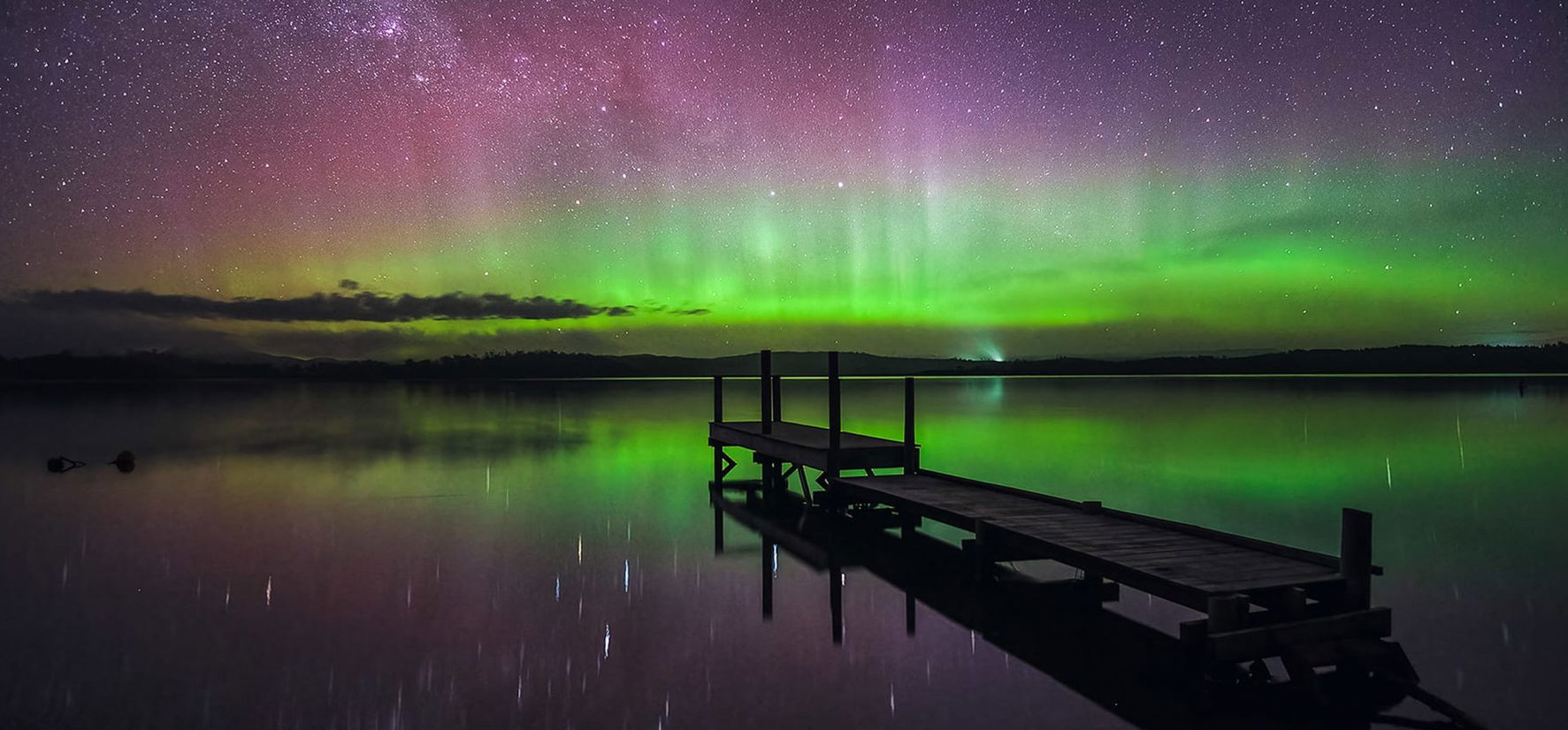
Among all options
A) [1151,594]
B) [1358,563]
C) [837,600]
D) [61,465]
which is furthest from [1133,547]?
[61,465]

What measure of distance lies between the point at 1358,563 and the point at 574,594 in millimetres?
9481

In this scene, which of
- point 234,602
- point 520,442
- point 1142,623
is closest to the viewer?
point 1142,623

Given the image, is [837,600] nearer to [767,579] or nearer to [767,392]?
[767,579]

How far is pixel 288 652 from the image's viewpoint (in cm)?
995

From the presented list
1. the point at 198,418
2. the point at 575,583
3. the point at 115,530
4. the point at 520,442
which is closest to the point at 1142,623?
the point at 575,583

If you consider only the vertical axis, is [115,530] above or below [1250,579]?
below

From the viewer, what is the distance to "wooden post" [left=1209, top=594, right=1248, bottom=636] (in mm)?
7453

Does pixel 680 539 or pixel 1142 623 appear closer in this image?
pixel 1142 623

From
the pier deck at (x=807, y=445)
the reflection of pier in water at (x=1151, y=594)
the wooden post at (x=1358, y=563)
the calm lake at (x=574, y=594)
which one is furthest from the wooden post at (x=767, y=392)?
the wooden post at (x=1358, y=563)

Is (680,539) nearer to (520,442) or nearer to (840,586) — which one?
(840,586)

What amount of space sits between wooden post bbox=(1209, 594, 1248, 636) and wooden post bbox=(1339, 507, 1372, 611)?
1209 mm

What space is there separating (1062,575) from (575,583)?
6.96 meters

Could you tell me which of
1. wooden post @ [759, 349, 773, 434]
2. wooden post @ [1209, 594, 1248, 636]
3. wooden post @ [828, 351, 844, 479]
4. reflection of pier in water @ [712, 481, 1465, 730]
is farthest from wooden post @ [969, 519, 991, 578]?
wooden post @ [759, 349, 773, 434]

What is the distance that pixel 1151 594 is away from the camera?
955cm
